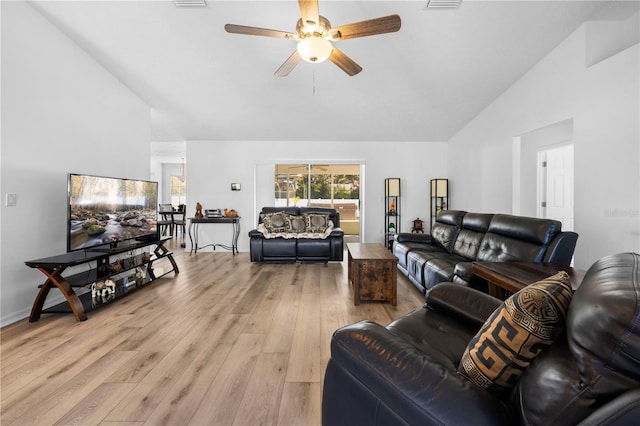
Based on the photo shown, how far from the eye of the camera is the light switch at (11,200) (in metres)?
2.64

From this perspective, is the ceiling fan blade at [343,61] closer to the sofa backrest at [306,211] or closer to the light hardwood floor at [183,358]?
the light hardwood floor at [183,358]

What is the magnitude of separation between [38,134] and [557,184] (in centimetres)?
632

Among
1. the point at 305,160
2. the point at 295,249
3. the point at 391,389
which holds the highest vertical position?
the point at 305,160

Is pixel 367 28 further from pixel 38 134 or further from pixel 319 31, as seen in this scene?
pixel 38 134

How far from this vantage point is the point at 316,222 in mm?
5188

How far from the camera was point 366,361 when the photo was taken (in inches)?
38.2

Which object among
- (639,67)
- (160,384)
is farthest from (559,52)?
(160,384)

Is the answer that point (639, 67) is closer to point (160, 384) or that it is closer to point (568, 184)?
point (568, 184)

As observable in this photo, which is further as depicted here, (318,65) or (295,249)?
(295,249)

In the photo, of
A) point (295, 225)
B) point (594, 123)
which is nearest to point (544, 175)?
point (594, 123)

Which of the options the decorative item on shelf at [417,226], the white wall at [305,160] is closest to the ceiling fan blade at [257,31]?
the white wall at [305,160]

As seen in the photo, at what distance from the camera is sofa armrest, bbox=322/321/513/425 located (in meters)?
0.75

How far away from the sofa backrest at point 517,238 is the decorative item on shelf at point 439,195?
301cm

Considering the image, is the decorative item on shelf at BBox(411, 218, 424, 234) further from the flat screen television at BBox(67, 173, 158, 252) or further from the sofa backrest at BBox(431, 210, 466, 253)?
the flat screen television at BBox(67, 173, 158, 252)
